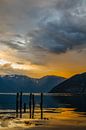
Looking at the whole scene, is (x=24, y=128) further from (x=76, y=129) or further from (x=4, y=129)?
(x=76, y=129)

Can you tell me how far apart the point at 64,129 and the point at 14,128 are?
8284 mm

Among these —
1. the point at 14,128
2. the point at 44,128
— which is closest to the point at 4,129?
the point at 14,128

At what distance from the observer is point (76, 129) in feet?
199

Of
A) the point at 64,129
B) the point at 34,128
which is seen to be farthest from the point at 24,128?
the point at 64,129

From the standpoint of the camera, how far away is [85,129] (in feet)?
200

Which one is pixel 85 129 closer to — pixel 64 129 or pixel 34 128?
pixel 64 129

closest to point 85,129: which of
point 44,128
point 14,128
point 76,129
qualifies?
point 76,129

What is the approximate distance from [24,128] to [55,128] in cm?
524

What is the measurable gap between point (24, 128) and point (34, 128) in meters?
1.68

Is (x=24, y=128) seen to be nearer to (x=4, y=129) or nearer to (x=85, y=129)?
(x=4, y=129)

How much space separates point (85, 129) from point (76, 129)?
4.94 ft

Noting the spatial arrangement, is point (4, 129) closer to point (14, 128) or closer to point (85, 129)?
point (14, 128)

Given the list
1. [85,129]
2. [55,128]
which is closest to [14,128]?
[55,128]

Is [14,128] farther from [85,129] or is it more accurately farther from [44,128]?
[85,129]
